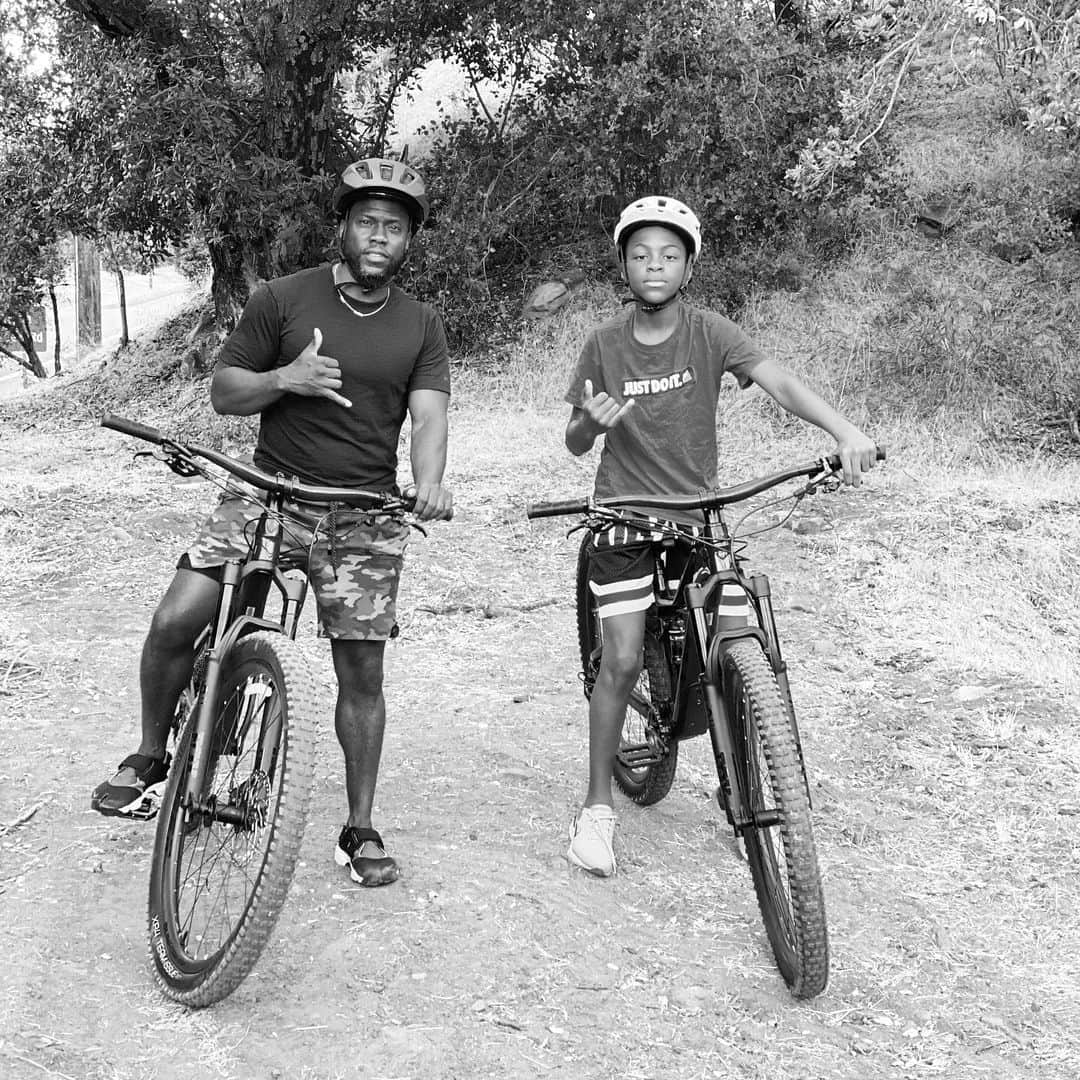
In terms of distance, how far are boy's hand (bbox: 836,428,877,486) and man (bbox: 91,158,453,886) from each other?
1216mm

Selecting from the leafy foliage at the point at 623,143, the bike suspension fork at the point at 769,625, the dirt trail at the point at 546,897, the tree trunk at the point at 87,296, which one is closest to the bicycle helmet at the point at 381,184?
the bike suspension fork at the point at 769,625

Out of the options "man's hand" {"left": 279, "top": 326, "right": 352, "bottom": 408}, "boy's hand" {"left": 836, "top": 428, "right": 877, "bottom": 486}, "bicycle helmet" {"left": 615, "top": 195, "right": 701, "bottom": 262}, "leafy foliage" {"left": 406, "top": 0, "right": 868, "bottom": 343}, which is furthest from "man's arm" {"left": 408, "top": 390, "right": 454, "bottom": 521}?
"leafy foliage" {"left": 406, "top": 0, "right": 868, "bottom": 343}

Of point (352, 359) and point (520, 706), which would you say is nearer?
point (352, 359)

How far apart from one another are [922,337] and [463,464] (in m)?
4.69

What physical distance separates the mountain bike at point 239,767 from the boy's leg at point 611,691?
844 millimetres

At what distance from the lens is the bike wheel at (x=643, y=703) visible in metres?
4.49

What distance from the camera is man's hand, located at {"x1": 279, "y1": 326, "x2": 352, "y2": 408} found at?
3760 mm

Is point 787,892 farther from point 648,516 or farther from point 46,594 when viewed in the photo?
point 46,594

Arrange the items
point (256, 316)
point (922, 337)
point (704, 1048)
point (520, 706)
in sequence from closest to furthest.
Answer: point (704, 1048), point (256, 316), point (520, 706), point (922, 337)

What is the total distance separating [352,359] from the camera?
13.0 ft

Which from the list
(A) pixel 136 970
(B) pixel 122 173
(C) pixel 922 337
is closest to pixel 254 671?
(A) pixel 136 970

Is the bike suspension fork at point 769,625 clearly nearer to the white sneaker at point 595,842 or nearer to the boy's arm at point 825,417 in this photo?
the boy's arm at point 825,417

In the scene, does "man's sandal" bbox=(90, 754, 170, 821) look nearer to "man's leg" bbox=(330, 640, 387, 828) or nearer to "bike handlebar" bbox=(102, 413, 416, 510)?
"man's leg" bbox=(330, 640, 387, 828)

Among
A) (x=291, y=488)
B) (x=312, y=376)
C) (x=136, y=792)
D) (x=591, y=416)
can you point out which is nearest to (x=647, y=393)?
(x=591, y=416)
